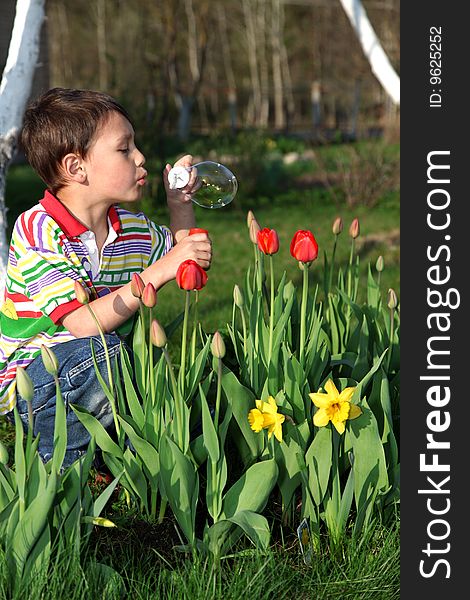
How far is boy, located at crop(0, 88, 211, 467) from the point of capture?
219 centimetres

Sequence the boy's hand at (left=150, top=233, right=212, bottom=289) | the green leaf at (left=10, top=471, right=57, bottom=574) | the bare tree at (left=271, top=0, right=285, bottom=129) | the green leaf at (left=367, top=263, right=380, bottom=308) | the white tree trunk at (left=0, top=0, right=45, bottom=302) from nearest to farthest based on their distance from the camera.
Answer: the green leaf at (left=10, top=471, right=57, bottom=574)
the boy's hand at (left=150, top=233, right=212, bottom=289)
the green leaf at (left=367, top=263, right=380, bottom=308)
the white tree trunk at (left=0, top=0, right=45, bottom=302)
the bare tree at (left=271, top=0, right=285, bottom=129)

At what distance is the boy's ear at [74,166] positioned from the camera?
7.63 ft

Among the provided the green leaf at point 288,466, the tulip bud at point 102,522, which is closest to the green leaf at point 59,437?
the tulip bud at point 102,522

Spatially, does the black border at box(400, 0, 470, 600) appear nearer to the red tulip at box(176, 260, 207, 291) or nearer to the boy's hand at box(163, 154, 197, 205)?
the red tulip at box(176, 260, 207, 291)

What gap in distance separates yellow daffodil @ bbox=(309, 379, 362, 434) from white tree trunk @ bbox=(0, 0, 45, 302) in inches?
73.8

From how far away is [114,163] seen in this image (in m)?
2.30

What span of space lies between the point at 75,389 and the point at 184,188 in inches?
24.9

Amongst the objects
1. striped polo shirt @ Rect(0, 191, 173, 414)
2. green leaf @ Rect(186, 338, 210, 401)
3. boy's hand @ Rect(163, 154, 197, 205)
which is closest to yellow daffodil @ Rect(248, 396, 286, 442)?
green leaf @ Rect(186, 338, 210, 401)

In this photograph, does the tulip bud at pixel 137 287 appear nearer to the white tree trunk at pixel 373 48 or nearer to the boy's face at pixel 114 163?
the boy's face at pixel 114 163

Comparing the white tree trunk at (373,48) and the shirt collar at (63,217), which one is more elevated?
the white tree trunk at (373,48)

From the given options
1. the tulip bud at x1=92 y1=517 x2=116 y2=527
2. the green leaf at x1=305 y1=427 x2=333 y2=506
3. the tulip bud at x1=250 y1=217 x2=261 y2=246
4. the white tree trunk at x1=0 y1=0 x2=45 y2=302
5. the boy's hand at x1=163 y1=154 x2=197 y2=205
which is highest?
the white tree trunk at x1=0 y1=0 x2=45 y2=302

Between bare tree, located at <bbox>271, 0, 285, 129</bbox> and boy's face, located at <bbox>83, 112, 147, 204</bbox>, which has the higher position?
bare tree, located at <bbox>271, 0, 285, 129</bbox>

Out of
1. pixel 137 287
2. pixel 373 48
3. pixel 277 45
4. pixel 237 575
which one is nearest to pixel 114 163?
pixel 137 287

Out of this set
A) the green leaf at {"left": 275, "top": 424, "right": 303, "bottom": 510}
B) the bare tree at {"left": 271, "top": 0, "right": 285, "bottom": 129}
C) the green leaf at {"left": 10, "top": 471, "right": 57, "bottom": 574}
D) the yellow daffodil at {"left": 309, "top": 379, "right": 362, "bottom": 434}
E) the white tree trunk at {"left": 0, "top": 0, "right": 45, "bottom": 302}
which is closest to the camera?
the green leaf at {"left": 10, "top": 471, "right": 57, "bottom": 574}
